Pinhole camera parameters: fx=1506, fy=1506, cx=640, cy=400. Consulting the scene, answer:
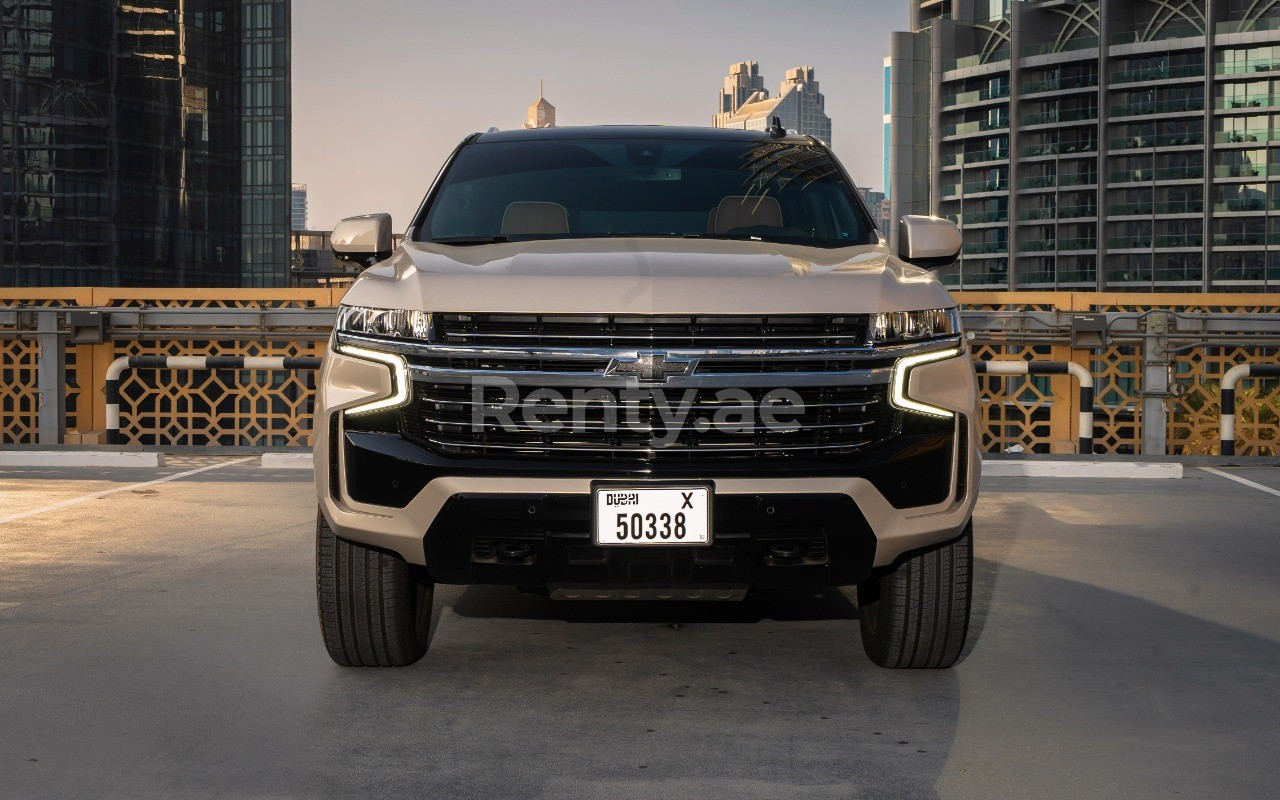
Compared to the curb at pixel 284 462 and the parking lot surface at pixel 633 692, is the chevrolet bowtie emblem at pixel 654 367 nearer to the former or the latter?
the parking lot surface at pixel 633 692

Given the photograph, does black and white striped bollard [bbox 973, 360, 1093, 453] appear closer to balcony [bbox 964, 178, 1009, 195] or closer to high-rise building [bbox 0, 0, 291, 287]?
high-rise building [bbox 0, 0, 291, 287]

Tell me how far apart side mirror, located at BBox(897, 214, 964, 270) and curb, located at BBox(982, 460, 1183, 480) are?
6933 mm

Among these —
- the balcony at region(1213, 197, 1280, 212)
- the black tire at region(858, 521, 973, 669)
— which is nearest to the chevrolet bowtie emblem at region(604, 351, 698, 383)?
the black tire at region(858, 521, 973, 669)

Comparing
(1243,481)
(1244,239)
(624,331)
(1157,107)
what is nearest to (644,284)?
(624,331)

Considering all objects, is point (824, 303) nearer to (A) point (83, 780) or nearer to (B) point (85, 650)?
(A) point (83, 780)

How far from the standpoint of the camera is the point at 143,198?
3789 inches

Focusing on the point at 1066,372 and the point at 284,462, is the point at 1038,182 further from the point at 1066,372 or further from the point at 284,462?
the point at 284,462

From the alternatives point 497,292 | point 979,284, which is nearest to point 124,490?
point 497,292

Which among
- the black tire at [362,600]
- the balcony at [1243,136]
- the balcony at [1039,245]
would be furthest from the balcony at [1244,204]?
the black tire at [362,600]

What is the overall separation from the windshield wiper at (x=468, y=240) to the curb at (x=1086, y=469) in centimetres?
763

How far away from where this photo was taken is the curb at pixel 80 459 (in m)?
12.9

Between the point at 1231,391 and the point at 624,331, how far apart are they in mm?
10477

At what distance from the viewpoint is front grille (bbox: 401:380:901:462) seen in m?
4.53

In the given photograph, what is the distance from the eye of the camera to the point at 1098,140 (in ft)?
353
